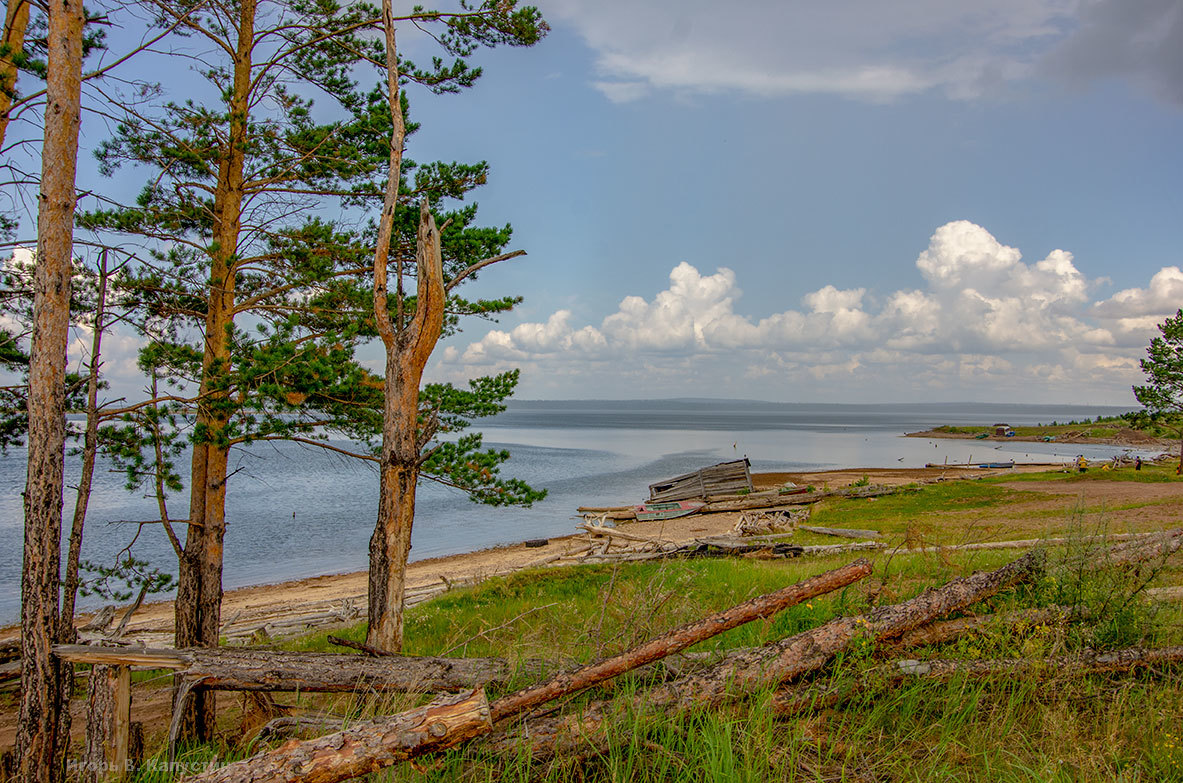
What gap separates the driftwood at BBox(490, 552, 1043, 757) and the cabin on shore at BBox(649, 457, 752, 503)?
93.5 feet

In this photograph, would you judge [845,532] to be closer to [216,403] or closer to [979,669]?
[979,669]

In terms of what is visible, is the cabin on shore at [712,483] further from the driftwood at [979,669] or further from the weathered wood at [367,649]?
the weathered wood at [367,649]

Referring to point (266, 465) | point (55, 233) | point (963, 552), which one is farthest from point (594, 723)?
point (266, 465)

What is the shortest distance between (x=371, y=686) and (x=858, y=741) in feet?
9.90

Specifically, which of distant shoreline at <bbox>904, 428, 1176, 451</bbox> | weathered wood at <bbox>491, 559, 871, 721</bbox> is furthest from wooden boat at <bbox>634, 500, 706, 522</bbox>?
distant shoreline at <bbox>904, 428, 1176, 451</bbox>

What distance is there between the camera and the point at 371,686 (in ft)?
13.9

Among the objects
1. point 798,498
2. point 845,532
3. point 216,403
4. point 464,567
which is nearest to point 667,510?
point 798,498

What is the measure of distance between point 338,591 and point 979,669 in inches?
768

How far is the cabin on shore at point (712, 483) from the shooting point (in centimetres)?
3269

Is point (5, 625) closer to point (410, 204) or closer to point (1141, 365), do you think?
point (410, 204)

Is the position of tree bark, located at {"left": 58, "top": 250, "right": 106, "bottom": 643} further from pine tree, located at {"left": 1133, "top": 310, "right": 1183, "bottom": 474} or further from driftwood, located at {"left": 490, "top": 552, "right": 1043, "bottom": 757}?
pine tree, located at {"left": 1133, "top": 310, "right": 1183, "bottom": 474}

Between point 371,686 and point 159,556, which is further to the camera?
point 159,556

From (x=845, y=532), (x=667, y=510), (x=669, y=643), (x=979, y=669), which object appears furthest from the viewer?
(x=667, y=510)

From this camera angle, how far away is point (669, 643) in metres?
3.83
